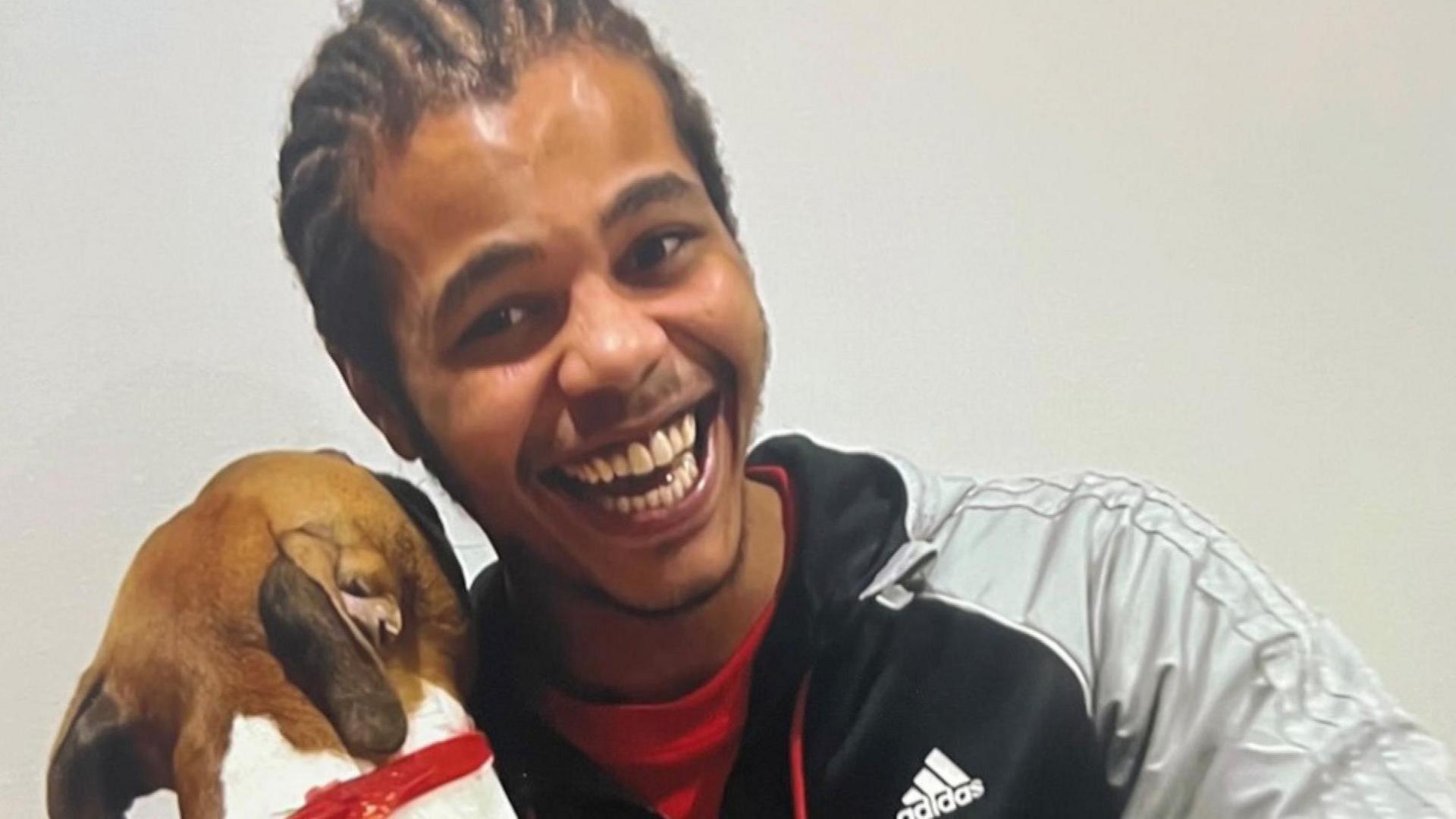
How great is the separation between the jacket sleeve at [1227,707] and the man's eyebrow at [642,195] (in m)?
0.37

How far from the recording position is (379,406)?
1054mm

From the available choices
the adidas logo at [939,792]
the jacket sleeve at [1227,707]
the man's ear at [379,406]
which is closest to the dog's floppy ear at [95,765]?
the man's ear at [379,406]

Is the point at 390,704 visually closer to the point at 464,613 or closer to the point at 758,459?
the point at 464,613

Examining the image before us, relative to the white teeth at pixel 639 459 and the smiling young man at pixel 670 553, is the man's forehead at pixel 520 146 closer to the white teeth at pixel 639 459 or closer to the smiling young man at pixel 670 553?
the smiling young man at pixel 670 553

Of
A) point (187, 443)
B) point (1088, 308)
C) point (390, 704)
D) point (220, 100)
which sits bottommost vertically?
point (390, 704)

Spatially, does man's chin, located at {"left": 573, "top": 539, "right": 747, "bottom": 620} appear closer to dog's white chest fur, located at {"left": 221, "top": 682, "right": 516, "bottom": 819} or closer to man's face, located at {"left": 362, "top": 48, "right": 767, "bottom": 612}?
man's face, located at {"left": 362, "top": 48, "right": 767, "bottom": 612}

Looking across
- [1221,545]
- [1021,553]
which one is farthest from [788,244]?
[1221,545]

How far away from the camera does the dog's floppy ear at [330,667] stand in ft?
3.12

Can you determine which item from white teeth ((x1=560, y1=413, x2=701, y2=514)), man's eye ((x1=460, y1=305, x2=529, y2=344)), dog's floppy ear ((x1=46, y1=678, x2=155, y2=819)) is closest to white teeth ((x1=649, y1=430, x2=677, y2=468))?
white teeth ((x1=560, y1=413, x2=701, y2=514))

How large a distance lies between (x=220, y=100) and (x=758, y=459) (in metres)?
0.43

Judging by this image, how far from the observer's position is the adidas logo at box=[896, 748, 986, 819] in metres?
1.02

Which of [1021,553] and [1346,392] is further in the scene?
[1346,392]

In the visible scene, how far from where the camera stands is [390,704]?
38.0 inches

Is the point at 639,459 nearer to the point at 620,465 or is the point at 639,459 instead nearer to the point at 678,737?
the point at 620,465
